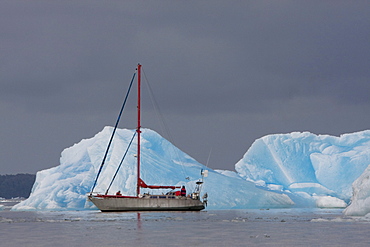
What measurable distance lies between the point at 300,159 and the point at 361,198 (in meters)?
31.6

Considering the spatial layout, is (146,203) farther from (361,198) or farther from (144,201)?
(361,198)

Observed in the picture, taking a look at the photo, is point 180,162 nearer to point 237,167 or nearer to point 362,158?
point 237,167

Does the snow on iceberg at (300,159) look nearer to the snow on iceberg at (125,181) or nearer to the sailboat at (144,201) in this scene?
the snow on iceberg at (125,181)

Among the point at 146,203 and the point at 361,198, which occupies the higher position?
the point at 146,203

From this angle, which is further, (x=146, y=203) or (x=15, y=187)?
(x=15, y=187)

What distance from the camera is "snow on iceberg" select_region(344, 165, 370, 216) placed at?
34.1m

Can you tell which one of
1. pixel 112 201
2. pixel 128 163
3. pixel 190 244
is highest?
pixel 128 163

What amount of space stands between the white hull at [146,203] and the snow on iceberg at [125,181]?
398 centimetres

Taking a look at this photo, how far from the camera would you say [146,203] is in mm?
47906

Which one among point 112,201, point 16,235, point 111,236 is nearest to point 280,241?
point 111,236

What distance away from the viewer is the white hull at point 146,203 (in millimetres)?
47031

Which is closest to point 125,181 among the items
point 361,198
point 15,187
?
point 361,198

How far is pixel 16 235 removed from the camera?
2447 cm

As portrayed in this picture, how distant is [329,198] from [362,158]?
772cm
